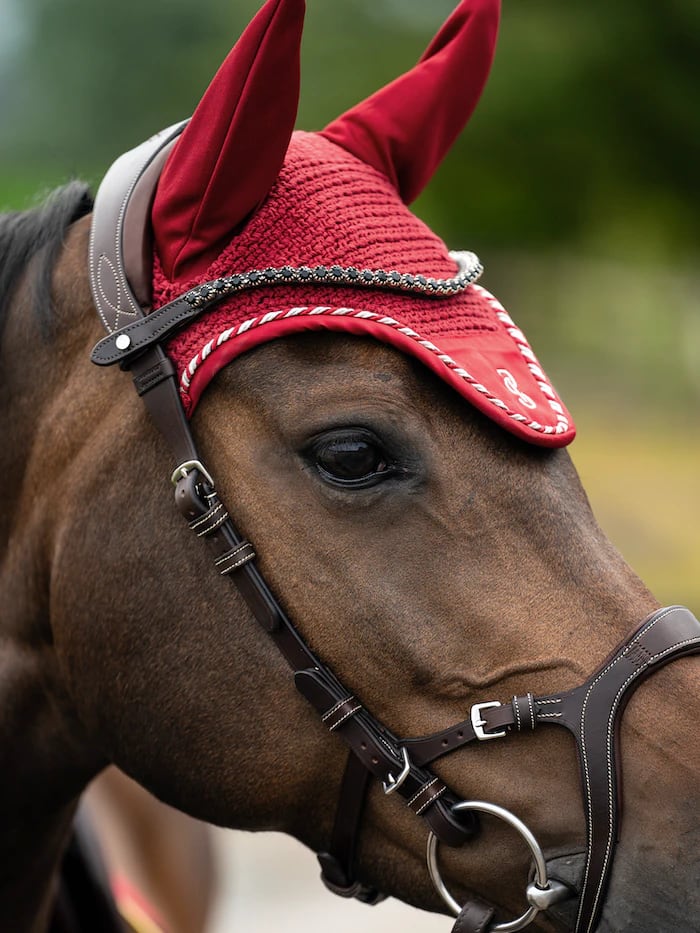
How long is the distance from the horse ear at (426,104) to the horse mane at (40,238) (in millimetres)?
484

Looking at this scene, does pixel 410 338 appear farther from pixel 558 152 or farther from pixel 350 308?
pixel 558 152

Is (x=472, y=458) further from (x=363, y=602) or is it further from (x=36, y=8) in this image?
(x=36, y=8)

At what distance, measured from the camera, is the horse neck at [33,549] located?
5.70ft

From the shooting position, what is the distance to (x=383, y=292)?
5.22ft

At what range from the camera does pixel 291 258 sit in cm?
161

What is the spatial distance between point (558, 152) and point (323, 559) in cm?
915

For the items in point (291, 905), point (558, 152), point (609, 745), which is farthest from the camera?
point (558, 152)

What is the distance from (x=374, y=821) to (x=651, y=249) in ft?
30.3

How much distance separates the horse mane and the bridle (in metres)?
0.13

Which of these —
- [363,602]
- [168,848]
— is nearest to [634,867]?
[363,602]

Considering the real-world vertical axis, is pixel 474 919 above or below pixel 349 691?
below

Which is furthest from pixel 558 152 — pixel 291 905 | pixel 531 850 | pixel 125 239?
pixel 531 850

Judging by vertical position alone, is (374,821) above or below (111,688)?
below

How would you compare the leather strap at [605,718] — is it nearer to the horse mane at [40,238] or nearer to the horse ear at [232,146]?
the horse ear at [232,146]
